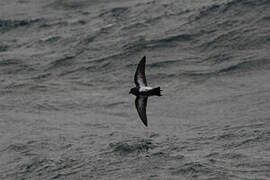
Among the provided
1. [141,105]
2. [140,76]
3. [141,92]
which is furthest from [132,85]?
[141,92]

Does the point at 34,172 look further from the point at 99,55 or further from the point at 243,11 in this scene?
the point at 243,11

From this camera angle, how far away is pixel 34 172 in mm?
26469

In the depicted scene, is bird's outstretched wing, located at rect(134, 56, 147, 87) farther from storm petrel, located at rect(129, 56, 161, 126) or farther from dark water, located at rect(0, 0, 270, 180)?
dark water, located at rect(0, 0, 270, 180)

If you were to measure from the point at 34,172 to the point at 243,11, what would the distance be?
13.0 m

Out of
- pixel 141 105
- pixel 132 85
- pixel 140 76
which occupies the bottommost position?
pixel 141 105

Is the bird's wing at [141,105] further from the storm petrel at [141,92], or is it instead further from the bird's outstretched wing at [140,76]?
the bird's outstretched wing at [140,76]

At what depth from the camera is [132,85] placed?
32500 mm

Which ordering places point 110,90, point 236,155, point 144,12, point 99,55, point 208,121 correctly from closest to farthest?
1. point 236,155
2. point 208,121
3. point 110,90
4. point 99,55
5. point 144,12

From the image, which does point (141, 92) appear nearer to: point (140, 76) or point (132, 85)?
point (140, 76)

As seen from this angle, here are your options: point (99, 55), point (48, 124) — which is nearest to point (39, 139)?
point (48, 124)

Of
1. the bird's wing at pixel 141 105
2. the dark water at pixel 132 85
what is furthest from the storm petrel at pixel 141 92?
the dark water at pixel 132 85

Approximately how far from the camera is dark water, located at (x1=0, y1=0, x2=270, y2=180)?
26.4m

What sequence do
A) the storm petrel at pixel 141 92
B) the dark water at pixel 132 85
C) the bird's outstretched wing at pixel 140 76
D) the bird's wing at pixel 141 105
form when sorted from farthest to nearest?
the dark water at pixel 132 85 → the bird's outstretched wing at pixel 140 76 → the bird's wing at pixel 141 105 → the storm petrel at pixel 141 92

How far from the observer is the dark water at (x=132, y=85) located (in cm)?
2636
